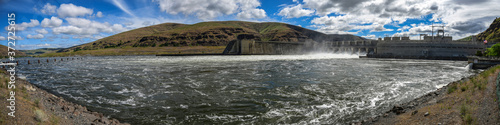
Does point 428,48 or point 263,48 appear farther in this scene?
point 263,48

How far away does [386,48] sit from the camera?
269ft

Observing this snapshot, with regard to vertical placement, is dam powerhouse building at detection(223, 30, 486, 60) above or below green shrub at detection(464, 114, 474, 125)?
above

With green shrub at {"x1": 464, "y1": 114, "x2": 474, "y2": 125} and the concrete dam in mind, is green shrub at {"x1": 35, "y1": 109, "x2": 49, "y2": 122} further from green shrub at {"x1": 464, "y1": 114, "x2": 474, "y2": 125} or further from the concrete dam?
the concrete dam

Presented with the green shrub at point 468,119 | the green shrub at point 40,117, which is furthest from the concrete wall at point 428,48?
the green shrub at point 40,117

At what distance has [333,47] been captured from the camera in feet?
343

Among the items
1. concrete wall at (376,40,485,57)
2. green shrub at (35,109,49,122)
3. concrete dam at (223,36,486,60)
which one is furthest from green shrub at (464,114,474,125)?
concrete wall at (376,40,485,57)

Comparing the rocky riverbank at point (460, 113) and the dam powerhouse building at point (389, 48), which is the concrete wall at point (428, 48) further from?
the rocky riverbank at point (460, 113)

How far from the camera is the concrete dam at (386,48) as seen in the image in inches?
2879

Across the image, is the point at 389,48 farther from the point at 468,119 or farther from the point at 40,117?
the point at 40,117

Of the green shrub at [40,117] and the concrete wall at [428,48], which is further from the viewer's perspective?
the concrete wall at [428,48]

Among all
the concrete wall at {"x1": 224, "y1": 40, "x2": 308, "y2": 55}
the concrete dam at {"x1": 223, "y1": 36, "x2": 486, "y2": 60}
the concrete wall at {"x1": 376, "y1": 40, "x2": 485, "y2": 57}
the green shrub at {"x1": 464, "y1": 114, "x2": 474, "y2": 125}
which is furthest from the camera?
the concrete wall at {"x1": 224, "y1": 40, "x2": 308, "y2": 55}

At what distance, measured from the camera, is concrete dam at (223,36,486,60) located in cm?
7312

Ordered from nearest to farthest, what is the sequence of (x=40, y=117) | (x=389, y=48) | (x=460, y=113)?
(x=40, y=117) < (x=460, y=113) < (x=389, y=48)

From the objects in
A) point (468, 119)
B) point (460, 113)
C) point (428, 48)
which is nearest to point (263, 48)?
point (428, 48)
